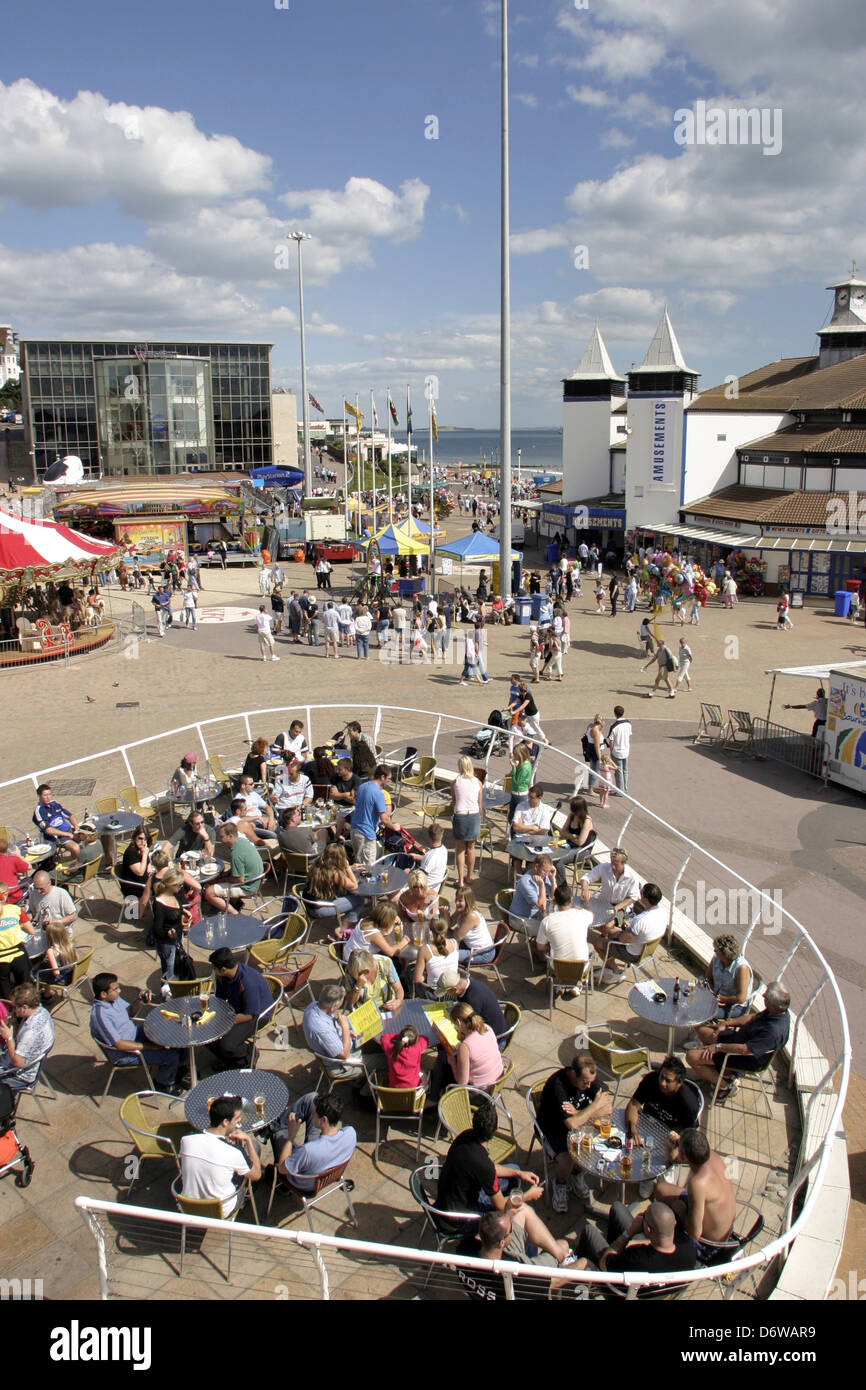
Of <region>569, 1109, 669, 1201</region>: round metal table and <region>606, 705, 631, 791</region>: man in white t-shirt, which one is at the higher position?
<region>606, 705, 631, 791</region>: man in white t-shirt

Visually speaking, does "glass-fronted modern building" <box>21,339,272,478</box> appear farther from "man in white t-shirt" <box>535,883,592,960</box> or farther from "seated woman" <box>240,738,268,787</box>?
"man in white t-shirt" <box>535,883,592,960</box>

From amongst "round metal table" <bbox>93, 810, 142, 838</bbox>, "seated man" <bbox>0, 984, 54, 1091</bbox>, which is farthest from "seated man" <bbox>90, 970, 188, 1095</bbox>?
"round metal table" <bbox>93, 810, 142, 838</bbox>

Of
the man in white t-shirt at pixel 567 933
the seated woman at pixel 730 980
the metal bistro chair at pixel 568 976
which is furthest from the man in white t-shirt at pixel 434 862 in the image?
the seated woman at pixel 730 980

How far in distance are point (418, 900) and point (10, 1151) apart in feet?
12.3

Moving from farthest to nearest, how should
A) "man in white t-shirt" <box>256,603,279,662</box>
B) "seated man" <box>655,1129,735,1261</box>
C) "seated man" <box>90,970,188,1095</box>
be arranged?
"man in white t-shirt" <box>256,603,279,662</box> → "seated man" <box>90,970,188,1095</box> → "seated man" <box>655,1129,735,1261</box>

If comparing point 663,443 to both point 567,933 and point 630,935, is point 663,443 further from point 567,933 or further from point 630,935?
point 567,933

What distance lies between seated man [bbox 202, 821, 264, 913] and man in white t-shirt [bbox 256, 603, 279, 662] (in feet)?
46.2

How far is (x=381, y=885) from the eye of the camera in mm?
9086

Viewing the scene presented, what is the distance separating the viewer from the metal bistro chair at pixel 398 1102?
20.1 feet

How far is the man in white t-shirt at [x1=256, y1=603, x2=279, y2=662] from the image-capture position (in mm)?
22969

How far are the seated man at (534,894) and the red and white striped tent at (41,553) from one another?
19.4m

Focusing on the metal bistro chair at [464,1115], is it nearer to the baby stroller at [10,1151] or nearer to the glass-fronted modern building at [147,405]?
the baby stroller at [10,1151]

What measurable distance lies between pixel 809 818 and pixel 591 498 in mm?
38587

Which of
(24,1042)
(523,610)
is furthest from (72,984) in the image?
(523,610)
